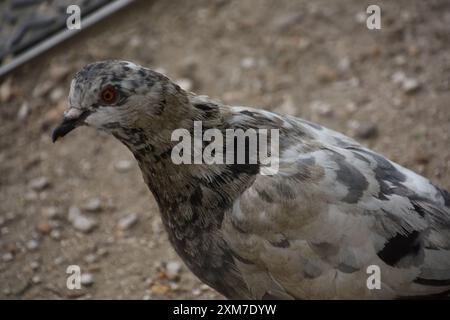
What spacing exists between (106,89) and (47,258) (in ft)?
6.46

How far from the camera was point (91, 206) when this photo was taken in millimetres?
5070

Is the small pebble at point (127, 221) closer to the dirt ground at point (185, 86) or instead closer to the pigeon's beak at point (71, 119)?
the dirt ground at point (185, 86)

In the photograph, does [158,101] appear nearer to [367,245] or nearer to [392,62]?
[367,245]

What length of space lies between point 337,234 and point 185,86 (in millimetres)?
2778

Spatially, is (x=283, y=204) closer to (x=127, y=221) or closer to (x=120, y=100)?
(x=120, y=100)

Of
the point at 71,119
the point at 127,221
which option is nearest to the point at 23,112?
the point at 127,221

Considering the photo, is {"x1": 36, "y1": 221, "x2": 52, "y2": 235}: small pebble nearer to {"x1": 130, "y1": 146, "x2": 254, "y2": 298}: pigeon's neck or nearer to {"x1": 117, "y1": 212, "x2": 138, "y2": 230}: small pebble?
{"x1": 117, "y1": 212, "x2": 138, "y2": 230}: small pebble

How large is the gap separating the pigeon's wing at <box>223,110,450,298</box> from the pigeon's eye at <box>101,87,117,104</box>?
82cm

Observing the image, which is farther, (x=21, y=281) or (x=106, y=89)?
(x=21, y=281)

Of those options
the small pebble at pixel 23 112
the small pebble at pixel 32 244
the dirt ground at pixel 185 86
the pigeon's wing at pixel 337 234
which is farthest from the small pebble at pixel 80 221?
the pigeon's wing at pixel 337 234

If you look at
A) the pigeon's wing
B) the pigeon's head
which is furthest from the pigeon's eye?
the pigeon's wing

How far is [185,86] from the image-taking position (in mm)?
5695

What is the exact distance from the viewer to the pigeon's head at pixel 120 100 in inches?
128

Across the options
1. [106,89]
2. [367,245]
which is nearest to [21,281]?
[106,89]
